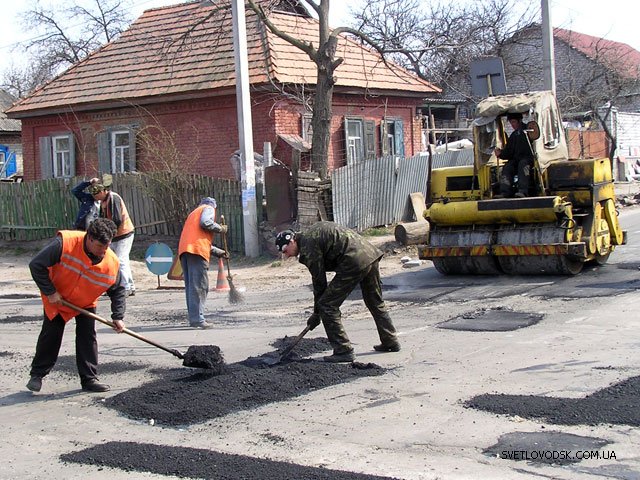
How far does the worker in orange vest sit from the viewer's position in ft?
33.6

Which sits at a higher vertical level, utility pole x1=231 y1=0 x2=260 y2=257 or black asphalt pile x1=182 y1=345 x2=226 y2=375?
utility pole x1=231 y1=0 x2=260 y2=257

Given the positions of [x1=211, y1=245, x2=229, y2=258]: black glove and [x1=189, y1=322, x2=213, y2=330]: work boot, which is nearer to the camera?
[x1=189, y1=322, x2=213, y2=330]: work boot

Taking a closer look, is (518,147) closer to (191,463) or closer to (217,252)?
(217,252)

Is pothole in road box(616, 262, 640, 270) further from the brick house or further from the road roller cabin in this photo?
the brick house

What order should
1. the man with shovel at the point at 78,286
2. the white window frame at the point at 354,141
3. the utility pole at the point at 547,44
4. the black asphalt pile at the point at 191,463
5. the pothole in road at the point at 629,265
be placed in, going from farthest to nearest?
the white window frame at the point at 354,141
the utility pole at the point at 547,44
the pothole in road at the point at 629,265
the man with shovel at the point at 78,286
the black asphalt pile at the point at 191,463

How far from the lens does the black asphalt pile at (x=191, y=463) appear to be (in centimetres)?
495

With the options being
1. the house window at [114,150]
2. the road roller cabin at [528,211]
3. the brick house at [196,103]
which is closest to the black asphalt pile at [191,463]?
the road roller cabin at [528,211]

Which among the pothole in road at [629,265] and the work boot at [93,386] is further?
the pothole in road at [629,265]

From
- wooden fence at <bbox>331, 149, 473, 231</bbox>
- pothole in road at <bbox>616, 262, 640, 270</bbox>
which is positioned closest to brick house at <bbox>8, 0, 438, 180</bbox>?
wooden fence at <bbox>331, 149, 473, 231</bbox>

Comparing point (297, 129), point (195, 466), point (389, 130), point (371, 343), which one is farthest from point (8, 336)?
point (389, 130)

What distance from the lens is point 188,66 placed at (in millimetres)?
22953

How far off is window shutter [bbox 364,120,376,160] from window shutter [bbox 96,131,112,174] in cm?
729

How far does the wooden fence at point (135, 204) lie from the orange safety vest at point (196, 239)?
24.4 ft

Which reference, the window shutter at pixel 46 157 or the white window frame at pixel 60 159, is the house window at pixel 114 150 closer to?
the white window frame at pixel 60 159
